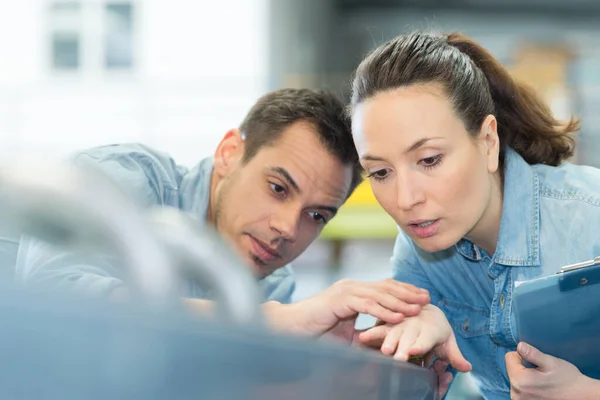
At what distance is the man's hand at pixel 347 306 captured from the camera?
1.20m

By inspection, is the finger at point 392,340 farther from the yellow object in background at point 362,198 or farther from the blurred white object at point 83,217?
the yellow object in background at point 362,198

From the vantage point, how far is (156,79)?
941 cm

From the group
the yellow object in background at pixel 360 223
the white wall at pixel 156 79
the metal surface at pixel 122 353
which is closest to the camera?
the metal surface at pixel 122 353

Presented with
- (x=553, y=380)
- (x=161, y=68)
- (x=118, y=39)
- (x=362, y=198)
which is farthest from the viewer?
(x=118, y=39)

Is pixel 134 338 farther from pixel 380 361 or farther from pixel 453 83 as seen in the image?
pixel 453 83

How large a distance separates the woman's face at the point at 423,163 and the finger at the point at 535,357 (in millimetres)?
295

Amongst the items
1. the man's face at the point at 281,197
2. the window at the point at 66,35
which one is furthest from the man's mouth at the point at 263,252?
the window at the point at 66,35

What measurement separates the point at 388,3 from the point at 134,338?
12.3 m

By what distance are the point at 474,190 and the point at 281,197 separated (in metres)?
0.47

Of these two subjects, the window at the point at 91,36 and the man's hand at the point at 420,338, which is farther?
the window at the point at 91,36

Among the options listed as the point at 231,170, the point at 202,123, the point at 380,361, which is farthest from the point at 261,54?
the point at 380,361

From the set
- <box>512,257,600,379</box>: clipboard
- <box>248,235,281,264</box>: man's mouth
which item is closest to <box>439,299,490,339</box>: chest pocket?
<box>248,235,281,264</box>: man's mouth

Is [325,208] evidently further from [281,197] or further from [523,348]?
[523,348]

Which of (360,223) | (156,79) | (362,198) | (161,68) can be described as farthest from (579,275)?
(161,68)
